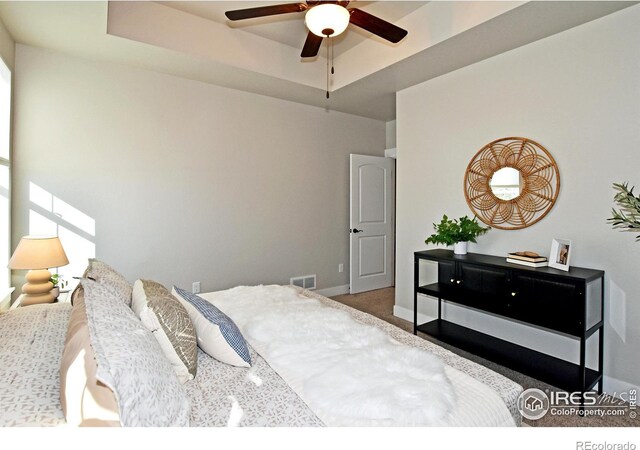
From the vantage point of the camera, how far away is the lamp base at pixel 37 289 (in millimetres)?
2180

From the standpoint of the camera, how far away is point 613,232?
2256 mm

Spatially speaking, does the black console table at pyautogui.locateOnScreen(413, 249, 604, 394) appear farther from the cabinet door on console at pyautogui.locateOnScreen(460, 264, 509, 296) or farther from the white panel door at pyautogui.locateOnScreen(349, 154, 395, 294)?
the white panel door at pyautogui.locateOnScreen(349, 154, 395, 294)

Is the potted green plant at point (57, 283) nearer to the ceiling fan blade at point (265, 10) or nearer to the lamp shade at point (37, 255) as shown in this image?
the lamp shade at point (37, 255)

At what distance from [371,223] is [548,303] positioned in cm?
278

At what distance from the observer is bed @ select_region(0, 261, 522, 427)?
812 millimetres

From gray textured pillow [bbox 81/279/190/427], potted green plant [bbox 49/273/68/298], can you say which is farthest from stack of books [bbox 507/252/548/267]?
potted green plant [bbox 49/273/68/298]

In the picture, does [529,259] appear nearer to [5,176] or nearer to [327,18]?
[327,18]

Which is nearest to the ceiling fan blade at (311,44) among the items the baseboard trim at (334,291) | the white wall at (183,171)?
the white wall at (183,171)

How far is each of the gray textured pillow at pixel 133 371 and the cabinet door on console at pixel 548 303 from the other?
2.30m

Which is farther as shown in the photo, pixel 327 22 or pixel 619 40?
pixel 619 40

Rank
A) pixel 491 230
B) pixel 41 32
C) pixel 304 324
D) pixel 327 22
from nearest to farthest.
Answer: pixel 304 324 < pixel 327 22 < pixel 41 32 < pixel 491 230

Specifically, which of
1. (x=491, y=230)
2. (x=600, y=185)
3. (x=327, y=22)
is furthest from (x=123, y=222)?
(x=600, y=185)
